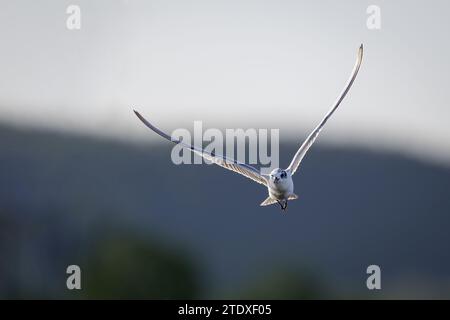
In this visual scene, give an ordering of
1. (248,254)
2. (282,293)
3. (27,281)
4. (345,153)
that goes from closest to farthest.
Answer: (282,293) → (27,281) → (248,254) → (345,153)

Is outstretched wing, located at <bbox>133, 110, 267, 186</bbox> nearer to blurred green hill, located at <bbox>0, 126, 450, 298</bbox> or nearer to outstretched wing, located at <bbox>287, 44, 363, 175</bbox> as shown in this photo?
outstretched wing, located at <bbox>287, 44, 363, 175</bbox>

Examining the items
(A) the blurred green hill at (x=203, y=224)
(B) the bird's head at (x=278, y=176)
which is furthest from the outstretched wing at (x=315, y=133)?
(A) the blurred green hill at (x=203, y=224)

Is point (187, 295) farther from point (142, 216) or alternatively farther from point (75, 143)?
point (75, 143)

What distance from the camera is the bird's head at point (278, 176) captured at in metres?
13.1

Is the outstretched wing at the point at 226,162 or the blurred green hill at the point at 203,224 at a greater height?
the blurred green hill at the point at 203,224

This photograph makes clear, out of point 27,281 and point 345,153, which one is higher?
point 345,153


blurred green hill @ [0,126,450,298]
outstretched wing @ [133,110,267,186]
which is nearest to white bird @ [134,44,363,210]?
outstretched wing @ [133,110,267,186]

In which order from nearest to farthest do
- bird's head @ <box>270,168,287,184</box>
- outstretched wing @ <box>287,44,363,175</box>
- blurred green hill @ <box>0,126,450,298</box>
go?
bird's head @ <box>270,168,287,184</box>
outstretched wing @ <box>287,44,363,175</box>
blurred green hill @ <box>0,126,450,298</box>

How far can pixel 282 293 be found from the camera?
2255 centimetres

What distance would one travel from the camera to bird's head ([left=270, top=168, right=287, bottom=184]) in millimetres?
13055

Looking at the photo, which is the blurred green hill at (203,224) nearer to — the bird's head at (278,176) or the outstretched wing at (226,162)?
the outstretched wing at (226,162)

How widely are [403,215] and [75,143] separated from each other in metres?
10.3
